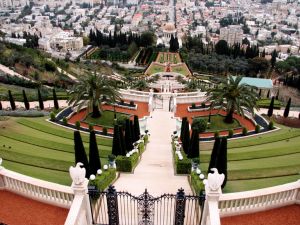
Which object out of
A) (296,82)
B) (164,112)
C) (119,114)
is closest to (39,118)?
(119,114)

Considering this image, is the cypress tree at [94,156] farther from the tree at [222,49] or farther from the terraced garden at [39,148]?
the tree at [222,49]

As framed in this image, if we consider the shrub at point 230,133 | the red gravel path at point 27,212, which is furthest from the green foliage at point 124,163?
the shrub at point 230,133

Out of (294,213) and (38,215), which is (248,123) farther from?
(38,215)

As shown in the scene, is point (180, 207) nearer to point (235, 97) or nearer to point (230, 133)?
point (230, 133)

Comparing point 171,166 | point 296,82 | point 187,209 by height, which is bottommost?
point 296,82

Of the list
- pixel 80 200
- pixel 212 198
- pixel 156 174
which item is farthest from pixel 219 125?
pixel 80 200

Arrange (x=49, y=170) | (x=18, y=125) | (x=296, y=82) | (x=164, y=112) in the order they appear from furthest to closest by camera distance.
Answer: (x=296, y=82)
(x=164, y=112)
(x=18, y=125)
(x=49, y=170)
